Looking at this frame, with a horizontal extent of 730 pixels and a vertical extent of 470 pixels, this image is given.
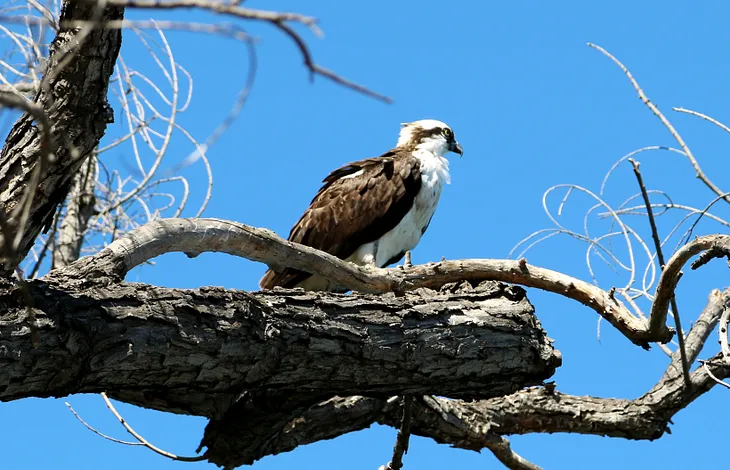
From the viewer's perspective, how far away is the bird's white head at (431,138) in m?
7.83

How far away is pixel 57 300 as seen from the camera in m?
3.22

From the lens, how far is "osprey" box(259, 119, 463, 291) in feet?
22.8

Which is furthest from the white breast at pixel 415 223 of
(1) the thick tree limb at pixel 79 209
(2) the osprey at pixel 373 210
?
(1) the thick tree limb at pixel 79 209

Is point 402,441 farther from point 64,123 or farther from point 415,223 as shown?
point 415,223

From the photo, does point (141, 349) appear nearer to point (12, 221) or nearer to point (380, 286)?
point (12, 221)

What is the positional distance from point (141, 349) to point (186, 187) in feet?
10.1

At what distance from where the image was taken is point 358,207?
23.0 ft

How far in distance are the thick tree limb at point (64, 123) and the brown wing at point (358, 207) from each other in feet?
11.0

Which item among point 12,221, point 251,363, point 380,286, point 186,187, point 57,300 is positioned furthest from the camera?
point 186,187

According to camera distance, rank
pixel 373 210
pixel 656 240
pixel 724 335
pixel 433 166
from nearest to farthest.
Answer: pixel 656 240, pixel 724 335, pixel 373 210, pixel 433 166

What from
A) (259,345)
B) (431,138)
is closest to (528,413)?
(259,345)

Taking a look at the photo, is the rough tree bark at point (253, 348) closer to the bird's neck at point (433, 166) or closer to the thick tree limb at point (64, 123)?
the thick tree limb at point (64, 123)

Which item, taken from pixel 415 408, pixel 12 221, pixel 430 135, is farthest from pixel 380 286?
pixel 430 135

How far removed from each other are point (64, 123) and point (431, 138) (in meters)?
4.64
